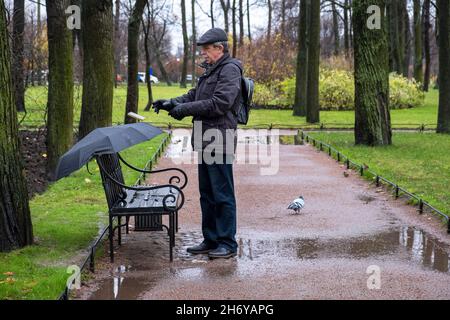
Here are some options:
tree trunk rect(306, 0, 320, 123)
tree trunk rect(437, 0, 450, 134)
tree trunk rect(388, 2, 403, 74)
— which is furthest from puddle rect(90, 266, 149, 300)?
tree trunk rect(388, 2, 403, 74)

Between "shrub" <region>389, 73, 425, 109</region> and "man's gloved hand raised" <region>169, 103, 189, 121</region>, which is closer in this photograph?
"man's gloved hand raised" <region>169, 103, 189, 121</region>

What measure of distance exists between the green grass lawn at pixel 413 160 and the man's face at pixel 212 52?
406 cm

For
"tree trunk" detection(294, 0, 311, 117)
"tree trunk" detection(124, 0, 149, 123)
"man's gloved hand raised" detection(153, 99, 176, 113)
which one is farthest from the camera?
"tree trunk" detection(294, 0, 311, 117)

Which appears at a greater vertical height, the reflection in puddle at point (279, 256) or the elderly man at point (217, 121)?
the elderly man at point (217, 121)

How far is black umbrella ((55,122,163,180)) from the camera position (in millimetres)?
6585

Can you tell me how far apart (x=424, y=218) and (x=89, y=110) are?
7.57 meters

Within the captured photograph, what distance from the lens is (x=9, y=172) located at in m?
7.11

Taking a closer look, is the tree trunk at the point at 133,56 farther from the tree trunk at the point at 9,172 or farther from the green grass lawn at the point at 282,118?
the tree trunk at the point at 9,172

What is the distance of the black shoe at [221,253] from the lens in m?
7.19

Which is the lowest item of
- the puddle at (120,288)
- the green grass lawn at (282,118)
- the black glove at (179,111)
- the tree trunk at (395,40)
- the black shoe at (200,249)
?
the puddle at (120,288)

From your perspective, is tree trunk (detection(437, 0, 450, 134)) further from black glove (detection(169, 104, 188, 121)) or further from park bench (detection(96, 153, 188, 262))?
black glove (detection(169, 104, 188, 121))

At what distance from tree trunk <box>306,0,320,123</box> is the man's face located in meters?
18.7

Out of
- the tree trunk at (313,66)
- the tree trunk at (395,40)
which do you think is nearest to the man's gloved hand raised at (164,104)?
the tree trunk at (313,66)
